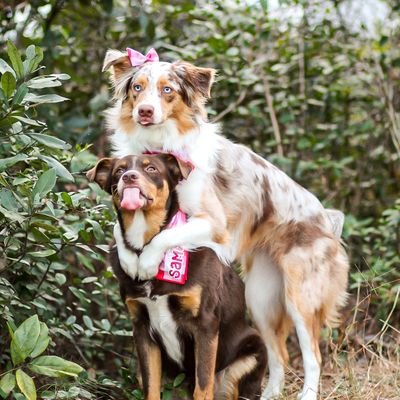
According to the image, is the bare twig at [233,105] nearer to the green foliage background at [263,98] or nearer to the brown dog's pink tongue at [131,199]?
the green foliage background at [263,98]

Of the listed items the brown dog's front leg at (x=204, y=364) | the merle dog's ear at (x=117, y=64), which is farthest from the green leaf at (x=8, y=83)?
the brown dog's front leg at (x=204, y=364)

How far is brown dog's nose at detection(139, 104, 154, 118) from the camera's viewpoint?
447 centimetres

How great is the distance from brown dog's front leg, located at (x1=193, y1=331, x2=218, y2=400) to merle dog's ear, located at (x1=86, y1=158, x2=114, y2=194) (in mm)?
906

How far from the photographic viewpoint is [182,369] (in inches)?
183

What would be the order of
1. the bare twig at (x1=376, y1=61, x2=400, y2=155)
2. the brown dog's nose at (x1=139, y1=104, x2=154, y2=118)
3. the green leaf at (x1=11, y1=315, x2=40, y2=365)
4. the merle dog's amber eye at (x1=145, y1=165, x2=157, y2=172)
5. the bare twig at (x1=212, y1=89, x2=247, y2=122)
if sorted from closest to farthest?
the green leaf at (x1=11, y1=315, x2=40, y2=365)
the merle dog's amber eye at (x1=145, y1=165, x2=157, y2=172)
the brown dog's nose at (x1=139, y1=104, x2=154, y2=118)
the bare twig at (x1=212, y1=89, x2=247, y2=122)
the bare twig at (x1=376, y1=61, x2=400, y2=155)

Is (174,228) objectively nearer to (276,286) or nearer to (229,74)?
(276,286)

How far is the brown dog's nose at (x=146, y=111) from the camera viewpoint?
447 centimetres

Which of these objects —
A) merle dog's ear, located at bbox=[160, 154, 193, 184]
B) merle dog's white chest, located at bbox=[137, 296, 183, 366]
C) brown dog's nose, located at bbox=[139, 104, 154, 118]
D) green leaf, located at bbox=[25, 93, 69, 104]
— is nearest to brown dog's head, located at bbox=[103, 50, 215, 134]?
brown dog's nose, located at bbox=[139, 104, 154, 118]

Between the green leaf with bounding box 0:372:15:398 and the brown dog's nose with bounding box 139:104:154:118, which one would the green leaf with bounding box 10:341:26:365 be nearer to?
the green leaf with bounding box 0:372:15:398

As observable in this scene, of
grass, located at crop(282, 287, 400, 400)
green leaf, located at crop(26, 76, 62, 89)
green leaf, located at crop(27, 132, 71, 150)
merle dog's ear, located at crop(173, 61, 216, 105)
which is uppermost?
green leaf, located at crop(26, 76, 62, 89)

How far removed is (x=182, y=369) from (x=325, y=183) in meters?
3.69

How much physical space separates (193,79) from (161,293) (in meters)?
1.24

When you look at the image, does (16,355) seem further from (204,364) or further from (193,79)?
(193,79)

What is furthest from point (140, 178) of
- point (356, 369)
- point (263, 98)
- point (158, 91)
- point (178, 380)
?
point (263, 98)
